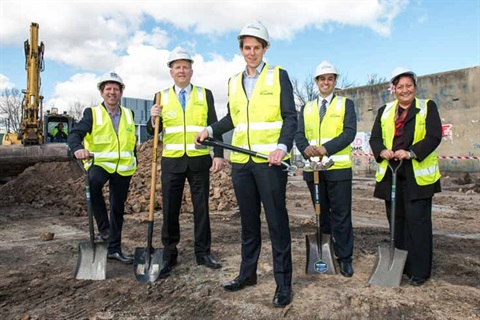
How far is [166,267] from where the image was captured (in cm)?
436

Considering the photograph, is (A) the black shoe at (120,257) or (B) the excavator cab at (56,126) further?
(B) the excavator cab at (56,126)

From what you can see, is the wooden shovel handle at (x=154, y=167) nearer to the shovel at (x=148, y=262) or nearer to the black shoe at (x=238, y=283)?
the shovel at (x=148, y=262)

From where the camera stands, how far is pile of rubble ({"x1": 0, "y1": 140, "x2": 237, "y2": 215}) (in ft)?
31.4

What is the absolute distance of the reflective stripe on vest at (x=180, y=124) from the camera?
14.5ft

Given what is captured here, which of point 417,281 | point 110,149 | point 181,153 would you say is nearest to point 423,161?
point 417,281

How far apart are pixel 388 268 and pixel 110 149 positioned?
3198mm

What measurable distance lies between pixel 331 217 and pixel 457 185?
500 inches

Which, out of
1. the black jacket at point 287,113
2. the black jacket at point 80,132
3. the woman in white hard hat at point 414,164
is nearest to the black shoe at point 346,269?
the woman in white hard hat at point 414,164

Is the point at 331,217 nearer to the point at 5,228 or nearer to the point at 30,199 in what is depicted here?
the point at 5,228

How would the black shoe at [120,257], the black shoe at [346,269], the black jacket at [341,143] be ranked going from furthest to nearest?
the black shoe at [120,257] → the black jacket at [341,143] → the black shoe at [346,269]

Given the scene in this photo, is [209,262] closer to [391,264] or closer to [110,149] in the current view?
A: [110,149]

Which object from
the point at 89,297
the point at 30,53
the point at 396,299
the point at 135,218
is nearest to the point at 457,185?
the point at 135,218

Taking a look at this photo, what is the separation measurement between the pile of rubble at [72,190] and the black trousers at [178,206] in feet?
15.5

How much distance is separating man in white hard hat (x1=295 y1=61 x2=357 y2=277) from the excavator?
10.7 meters
